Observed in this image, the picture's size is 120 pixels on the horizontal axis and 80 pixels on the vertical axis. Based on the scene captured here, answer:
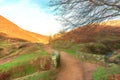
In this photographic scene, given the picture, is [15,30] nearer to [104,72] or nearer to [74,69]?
[74,69]

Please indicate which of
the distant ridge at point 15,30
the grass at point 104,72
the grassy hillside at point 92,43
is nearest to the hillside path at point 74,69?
the grass at point 104,72

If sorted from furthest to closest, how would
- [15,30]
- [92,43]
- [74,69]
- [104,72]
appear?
1. [15,30]
2. [92,43]
3. [74,69]
4. [104,72]

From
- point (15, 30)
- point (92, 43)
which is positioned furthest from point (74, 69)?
point (15, 30)

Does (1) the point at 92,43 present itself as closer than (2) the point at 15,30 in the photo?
Yes

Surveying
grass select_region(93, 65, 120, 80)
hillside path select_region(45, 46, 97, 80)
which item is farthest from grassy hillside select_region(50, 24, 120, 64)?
grass select_region(93, 65, 120, 80)

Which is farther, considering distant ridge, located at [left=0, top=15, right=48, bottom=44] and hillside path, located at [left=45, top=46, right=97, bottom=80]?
distant ridge, located at [left=0, top=15, right=48, bottom=44]

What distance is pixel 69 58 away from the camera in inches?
1235

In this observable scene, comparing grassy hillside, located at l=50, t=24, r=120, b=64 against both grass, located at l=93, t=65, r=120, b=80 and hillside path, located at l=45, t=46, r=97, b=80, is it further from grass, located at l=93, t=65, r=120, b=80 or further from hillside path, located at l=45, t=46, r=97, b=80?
grass, located at l=93, t=65, r=120, b=80

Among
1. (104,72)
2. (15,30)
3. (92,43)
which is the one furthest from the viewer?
(15,30)

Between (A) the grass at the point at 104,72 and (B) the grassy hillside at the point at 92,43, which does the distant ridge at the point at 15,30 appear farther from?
(A) the grass at the point at 104,72

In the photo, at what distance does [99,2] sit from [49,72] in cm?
847

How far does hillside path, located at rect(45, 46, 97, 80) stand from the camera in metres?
25.0

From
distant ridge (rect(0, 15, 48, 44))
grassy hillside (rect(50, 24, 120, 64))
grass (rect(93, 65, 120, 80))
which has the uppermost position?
distant ridge (rect(0, 15, 48, 44))

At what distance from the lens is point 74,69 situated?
27109 mm
